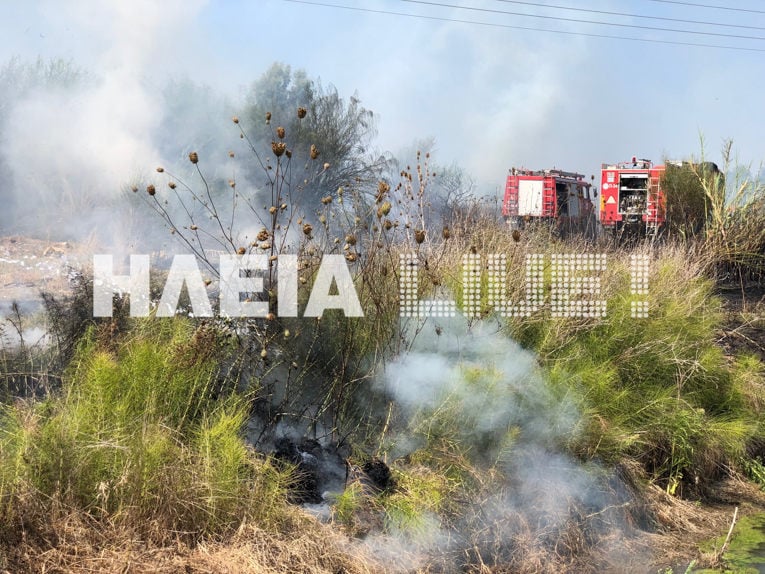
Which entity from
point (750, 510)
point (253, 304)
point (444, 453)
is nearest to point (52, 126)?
point (253, 304)

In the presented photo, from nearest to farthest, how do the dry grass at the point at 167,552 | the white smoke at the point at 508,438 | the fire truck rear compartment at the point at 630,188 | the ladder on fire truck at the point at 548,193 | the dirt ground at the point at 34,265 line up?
the dry grass at the point at 167,552 → the white smoke at the point at 508,438 → the dirt ground at the point at 34,265 → the fire truck rear compartment at the point at 630,188 → the ladder on fire truck at the point at 548,193

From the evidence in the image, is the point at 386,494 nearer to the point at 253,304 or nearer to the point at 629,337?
the point at 253,304

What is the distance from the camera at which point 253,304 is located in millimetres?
4824

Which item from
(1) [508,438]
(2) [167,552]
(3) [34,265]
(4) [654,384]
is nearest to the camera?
(2) [167,552]

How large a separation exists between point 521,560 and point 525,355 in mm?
1674

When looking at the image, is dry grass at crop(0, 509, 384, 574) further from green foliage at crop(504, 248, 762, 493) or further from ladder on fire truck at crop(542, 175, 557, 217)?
ladder on fire truck at crop(542, 175, 557, 217)

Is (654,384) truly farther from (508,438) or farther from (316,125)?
(316,125)

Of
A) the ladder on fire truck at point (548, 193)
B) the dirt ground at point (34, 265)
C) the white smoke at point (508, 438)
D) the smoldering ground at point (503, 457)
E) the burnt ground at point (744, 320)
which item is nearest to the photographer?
the smoldering ground at point (503, 457)

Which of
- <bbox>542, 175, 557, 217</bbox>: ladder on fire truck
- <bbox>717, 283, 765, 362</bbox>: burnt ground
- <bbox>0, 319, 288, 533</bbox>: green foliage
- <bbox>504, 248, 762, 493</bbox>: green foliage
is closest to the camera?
<bbox>0, 319, 288, 533</bbox>: green foliage

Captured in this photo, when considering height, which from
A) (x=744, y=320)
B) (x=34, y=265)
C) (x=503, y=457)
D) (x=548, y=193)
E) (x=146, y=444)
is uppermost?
(x=548, y=193)

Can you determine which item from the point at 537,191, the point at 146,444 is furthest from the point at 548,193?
the point at 146,444

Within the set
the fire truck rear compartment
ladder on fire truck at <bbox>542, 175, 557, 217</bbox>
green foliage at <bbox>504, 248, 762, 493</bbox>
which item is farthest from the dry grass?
the fire truck rear compartment

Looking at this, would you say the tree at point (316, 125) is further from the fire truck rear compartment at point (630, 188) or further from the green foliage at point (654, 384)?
the green foliage at point (654, 384)

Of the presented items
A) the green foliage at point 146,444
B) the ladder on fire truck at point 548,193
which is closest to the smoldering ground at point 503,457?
the green foliage at point 146,444
